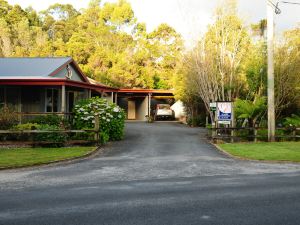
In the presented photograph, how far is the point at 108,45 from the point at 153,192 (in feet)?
175

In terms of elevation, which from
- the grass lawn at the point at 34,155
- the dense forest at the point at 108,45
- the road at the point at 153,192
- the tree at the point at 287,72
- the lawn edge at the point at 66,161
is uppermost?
the dense forest at the point at 108,45

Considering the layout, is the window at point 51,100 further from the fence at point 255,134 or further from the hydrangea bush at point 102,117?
the fence at point 255,134

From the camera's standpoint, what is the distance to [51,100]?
23609 mm

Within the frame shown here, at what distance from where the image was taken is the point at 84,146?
17.8 meters

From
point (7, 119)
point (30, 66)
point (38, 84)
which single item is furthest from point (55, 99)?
point (7, 119)

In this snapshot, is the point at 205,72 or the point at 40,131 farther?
the point at 205,72

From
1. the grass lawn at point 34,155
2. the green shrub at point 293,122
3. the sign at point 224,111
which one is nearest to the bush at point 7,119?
the grass lawn at point 34,155

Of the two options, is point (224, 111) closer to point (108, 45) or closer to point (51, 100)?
point (51, 100)

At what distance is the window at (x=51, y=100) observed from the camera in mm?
23322

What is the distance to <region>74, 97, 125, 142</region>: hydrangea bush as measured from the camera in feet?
64.7

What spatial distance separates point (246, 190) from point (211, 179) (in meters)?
1.61

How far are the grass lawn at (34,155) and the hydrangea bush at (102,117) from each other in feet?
10.0

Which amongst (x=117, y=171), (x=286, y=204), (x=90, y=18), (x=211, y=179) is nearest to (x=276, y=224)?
(x=286, y=204)

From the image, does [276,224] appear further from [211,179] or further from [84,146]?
[84,146]
